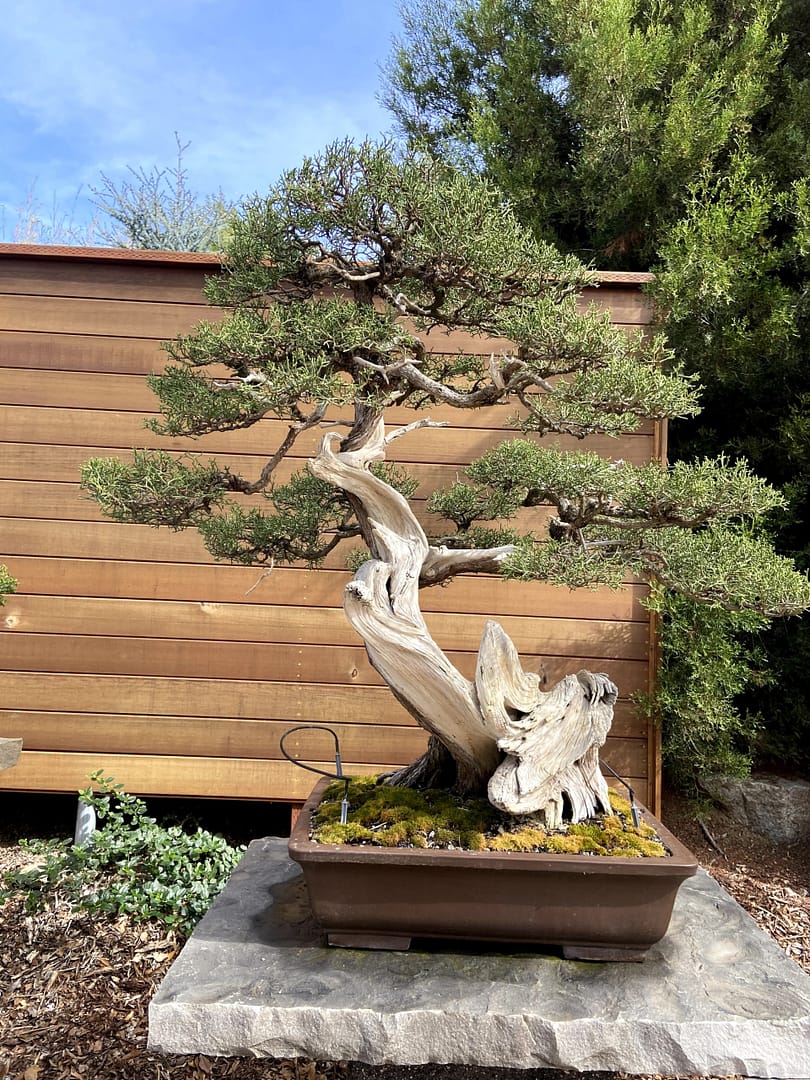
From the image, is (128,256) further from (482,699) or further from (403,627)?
(482,699)

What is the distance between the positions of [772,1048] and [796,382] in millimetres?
2717

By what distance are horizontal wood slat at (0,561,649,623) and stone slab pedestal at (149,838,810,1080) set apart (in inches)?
62.5

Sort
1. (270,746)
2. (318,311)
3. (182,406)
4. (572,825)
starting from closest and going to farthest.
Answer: (572,825) → (318,311) → (182,406) → (270,746)

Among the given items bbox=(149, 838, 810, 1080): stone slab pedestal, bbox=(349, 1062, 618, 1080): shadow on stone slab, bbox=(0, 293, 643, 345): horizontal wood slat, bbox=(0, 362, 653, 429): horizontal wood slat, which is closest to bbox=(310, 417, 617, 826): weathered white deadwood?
bbox=(149, 838, 810, 1080): stone slab pedestal

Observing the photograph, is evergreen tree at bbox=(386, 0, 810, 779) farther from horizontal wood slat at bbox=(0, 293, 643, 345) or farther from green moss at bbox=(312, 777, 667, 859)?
green moss at bbox=(312, 777, 667, 859)

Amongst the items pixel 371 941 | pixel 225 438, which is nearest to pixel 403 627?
pixel 371 941

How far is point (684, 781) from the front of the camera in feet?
9.80

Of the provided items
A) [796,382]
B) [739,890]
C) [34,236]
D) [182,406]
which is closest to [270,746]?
[182,406]

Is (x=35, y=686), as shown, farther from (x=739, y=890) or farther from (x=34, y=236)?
(x=34, y=236)

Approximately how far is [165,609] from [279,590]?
0.45 m

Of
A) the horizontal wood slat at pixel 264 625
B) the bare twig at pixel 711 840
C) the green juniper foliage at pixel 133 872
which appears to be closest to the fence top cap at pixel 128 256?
the horizontal wood slat at pixel 264 625

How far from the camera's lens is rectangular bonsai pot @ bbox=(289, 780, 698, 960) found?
4.26ft

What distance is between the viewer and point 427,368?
73.0 inches

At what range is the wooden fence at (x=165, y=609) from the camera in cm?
283
